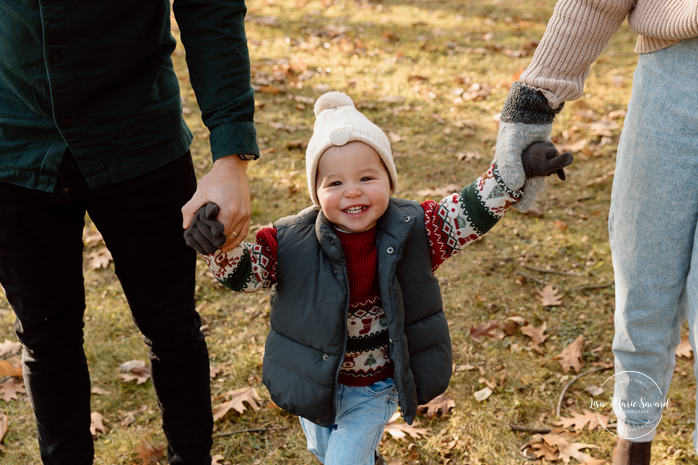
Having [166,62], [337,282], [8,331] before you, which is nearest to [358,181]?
[337,282]

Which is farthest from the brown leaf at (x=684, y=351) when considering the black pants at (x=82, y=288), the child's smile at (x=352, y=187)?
the black pants at (x=82, y=288)

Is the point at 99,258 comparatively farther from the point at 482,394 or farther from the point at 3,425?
the point at 482,394

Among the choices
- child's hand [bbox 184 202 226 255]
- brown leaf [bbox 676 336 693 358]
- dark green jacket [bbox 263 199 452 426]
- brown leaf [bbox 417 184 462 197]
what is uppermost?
child's hand [bbox 184 202 226 255]

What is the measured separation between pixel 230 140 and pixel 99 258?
3.09 meters

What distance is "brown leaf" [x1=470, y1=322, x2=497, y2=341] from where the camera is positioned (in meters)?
3.57

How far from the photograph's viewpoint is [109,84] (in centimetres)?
175

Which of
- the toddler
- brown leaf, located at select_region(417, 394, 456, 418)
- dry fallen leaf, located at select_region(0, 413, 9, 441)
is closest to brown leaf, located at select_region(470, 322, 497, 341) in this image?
brown leaf, located at select_region(417, 394, 456, 418)

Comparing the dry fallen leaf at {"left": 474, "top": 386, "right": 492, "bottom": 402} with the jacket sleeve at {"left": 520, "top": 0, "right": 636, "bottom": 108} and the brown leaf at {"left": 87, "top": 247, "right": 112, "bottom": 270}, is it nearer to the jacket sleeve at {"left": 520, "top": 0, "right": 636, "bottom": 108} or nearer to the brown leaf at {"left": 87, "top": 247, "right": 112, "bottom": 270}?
the jacket sleeve at {"left": 520, "top": 0, "right": 636, "bottom": 108}

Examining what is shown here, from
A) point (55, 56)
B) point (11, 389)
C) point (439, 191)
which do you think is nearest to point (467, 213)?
point (55, 56)

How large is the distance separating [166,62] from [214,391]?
6.54 ft

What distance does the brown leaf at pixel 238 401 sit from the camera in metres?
3.06

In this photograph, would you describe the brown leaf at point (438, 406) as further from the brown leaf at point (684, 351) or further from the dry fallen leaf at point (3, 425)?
the dry fallen leaf at point (3, 425)

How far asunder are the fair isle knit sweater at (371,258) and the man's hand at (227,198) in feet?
0.46

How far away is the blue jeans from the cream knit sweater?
121cm
